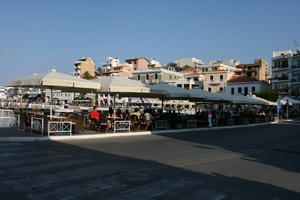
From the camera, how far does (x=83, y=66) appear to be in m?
123

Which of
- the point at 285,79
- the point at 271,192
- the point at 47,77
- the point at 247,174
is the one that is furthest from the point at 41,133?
the point at 285,79

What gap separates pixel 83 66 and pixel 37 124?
370 ft

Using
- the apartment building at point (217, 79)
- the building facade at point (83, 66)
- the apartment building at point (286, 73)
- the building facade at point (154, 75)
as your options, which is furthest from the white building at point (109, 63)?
the apartment building at point (286, 73)

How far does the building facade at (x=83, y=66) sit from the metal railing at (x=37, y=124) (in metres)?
110

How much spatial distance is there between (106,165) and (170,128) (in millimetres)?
12662

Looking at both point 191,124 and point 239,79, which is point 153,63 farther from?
point 191,124

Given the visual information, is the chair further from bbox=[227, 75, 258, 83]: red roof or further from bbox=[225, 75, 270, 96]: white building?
bbox=[227, 75, 258, 83]: red roof

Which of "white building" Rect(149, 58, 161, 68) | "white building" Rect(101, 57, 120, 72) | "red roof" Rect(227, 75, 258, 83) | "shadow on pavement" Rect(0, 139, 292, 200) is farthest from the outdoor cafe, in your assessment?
"white building" Rect(101, 57, 120, 72)

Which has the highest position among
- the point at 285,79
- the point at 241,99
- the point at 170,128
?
the point at 285,79

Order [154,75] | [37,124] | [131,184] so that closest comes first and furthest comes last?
1. [131,184]
2. [37,124]
3. [154,75]

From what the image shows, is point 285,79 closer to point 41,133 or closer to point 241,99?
point 241,99

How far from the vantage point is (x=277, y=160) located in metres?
9.66

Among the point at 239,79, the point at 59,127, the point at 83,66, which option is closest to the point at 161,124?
the point at 59,127

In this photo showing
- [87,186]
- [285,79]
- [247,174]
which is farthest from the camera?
[285,79]
